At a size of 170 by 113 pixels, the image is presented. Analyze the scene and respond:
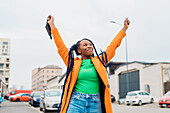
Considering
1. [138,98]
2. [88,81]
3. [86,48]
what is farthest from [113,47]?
[138,98]

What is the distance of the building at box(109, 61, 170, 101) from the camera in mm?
32125

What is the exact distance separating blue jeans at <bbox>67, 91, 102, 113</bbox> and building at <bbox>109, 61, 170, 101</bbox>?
2949 cm

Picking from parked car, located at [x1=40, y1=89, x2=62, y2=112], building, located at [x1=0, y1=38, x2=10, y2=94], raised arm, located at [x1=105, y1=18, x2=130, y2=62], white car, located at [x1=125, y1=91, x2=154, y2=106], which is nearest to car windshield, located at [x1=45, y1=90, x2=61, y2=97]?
parked car, located at [x1=40, y1=89, x2=62, y2=112]

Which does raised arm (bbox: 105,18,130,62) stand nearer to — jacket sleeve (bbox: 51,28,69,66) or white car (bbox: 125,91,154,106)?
jacket sleeve (bbox: 51,28,69,66)

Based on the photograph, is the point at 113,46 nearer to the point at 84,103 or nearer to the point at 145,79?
the point at 84,103

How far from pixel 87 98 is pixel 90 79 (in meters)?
0.21

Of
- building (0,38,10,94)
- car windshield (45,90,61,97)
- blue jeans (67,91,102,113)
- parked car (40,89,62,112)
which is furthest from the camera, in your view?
building (0,38,10,94)

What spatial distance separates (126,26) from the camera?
3.68 metres

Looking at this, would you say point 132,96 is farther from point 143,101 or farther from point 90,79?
point 90,79

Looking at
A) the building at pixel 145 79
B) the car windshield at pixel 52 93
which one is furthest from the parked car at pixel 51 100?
the building at pixel 145 79

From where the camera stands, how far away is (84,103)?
3080 millimetres

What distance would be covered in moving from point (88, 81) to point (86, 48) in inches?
16.4

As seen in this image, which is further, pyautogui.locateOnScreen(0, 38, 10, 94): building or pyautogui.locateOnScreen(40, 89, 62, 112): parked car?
pyautogui.locateOnScreen(0, 38, 10, 94): building

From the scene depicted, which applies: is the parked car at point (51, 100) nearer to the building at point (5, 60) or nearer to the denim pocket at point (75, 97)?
the denim pocket at point (75, 97)
